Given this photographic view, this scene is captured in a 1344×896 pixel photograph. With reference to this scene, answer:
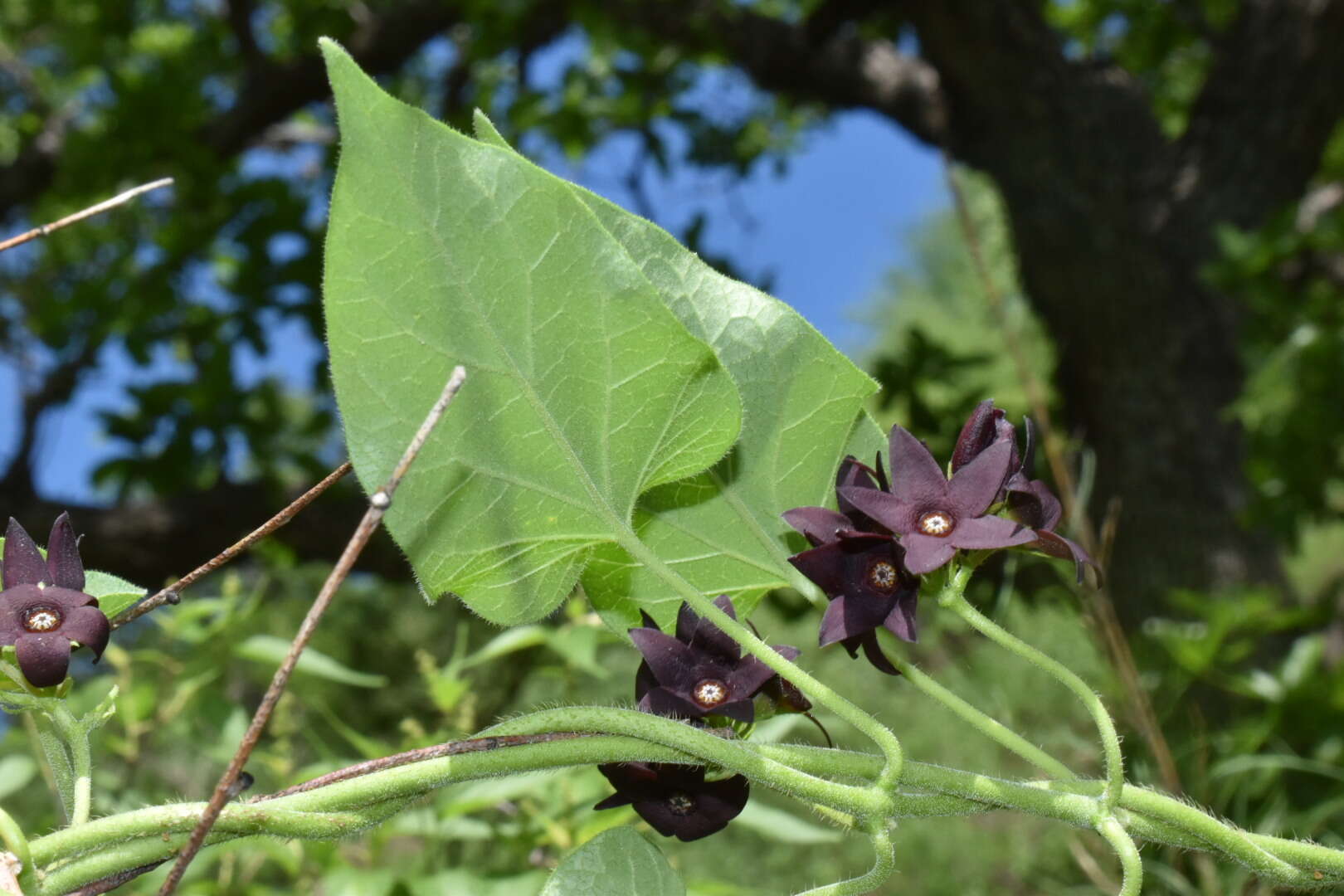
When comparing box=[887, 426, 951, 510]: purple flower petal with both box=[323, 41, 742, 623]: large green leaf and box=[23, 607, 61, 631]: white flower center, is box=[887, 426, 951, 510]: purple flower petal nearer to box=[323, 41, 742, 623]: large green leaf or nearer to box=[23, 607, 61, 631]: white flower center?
box=[323, 41, 742, 623]: large green leaf

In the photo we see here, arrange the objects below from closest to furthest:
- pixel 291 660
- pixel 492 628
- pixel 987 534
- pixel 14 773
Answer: pixel 291 660 → pixel 987 534 → pixel 14 773 → pixel 492 628

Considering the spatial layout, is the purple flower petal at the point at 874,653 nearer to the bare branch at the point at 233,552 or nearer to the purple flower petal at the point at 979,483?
the purple flower petal at the point at 979,483

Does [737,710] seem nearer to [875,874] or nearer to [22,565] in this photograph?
[875,874]

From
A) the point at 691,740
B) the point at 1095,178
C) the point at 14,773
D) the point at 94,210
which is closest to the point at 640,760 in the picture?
the point at 691,740

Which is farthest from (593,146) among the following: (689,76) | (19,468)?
(19,468)

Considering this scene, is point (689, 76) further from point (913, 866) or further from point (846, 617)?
point (846, 617)

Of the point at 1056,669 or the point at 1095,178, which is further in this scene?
the point at 1095,178

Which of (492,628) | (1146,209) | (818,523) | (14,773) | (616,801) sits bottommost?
(492,628)
